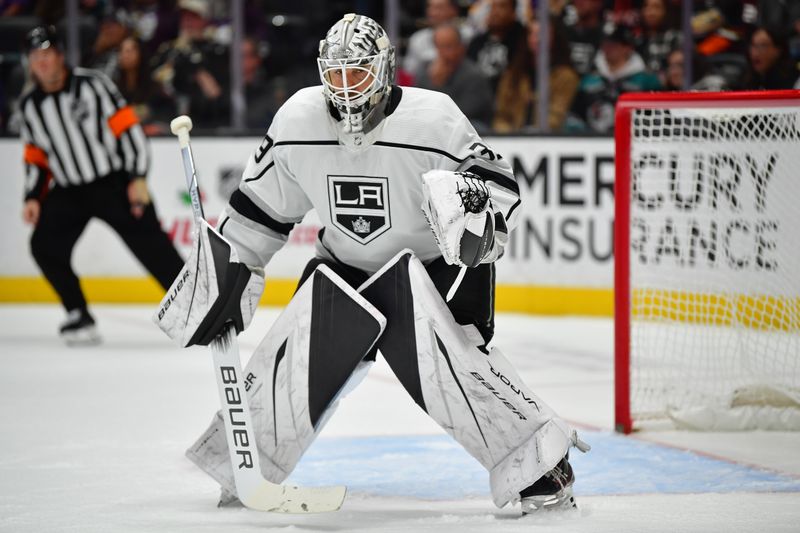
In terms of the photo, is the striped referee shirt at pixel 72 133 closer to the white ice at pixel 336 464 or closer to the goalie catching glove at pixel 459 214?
the white ice at pixel 336 464

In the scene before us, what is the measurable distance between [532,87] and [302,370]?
14.1 ft

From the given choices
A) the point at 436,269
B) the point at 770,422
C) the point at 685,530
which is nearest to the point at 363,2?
the point at 770,422

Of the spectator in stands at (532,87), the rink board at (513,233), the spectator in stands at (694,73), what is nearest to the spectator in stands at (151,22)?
the rink board at (513,233)

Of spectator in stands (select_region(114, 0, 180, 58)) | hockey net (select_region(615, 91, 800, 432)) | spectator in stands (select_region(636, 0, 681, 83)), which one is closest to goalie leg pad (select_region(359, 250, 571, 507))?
hockey net (select_region(615, 91, 800, 432))

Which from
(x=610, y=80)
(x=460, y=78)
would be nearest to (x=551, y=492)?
(x=610, y=80)

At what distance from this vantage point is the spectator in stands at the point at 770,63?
6.04 m

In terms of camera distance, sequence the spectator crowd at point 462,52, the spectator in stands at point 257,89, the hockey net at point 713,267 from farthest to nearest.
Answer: the spectator in stands at point 257,89
the spectator crowd at point 462,52
the hockey net at point 713,267

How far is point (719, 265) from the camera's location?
4820 millimetres

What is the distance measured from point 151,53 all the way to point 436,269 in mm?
5036

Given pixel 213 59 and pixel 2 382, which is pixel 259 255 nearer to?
pixel 2 382

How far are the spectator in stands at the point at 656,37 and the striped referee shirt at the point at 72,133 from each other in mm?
2511

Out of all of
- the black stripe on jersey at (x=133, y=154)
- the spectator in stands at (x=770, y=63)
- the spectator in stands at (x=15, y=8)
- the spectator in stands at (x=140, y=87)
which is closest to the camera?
the black stripe on jersey at (x=133, y=154)

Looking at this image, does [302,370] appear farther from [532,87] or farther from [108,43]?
[108,43]

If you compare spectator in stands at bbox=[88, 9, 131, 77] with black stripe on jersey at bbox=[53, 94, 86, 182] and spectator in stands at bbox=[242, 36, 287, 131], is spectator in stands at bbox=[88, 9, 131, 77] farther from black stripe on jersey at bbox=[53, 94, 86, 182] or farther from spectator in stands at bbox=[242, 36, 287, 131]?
black stripe on jersey at bbox=[53, 94, 86, 182]
